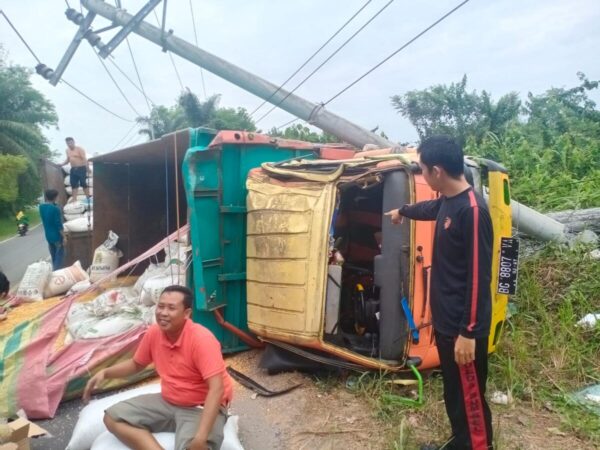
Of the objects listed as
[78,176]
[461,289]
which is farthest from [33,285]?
[461,289]

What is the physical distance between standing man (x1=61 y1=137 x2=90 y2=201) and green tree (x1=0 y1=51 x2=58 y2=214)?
12473 millimetres

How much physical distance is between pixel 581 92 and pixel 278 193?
42.0 ft

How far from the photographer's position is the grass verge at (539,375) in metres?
2.78

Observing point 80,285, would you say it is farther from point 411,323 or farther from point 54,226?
point 411,323

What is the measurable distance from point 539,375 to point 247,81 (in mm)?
7136

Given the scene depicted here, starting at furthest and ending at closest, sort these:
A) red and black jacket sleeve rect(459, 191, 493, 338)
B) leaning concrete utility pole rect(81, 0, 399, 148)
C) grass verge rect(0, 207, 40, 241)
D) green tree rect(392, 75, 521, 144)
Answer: grass verge rect(0, 207, 40, 241) → green tree rect(392, 75, 521, 144) → leaning concrete utility pole rect(81, 0, 399, 148) → red and black jacket sleeve rect(459, 191, 493, 338)

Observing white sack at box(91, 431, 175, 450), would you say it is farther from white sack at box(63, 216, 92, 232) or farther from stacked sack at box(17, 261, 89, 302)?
white sack at box(63, 216, 92, 232)

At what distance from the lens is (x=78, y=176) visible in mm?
9625

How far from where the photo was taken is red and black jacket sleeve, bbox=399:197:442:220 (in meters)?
2.59

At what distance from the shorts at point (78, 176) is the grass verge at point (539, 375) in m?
8.29

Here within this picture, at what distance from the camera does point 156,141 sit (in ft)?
15.5

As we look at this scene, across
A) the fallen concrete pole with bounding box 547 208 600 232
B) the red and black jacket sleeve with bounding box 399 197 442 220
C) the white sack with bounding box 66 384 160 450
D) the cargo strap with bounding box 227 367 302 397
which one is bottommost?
the cargo strap with bounding box 227 367 302 397

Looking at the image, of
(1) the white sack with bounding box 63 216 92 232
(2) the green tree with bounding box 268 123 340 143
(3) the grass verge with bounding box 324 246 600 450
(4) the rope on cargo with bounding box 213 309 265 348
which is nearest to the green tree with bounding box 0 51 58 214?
(2) the green tree with bounding box 268 123 340 143

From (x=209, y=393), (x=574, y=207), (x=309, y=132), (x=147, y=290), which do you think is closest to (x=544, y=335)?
(x=574, y=207)
